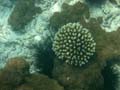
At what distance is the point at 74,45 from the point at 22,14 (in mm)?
1851

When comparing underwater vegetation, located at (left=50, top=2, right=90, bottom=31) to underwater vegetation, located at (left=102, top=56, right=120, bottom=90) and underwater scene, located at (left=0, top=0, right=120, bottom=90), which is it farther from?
underwater vegetation, located at (left=102, top=56, right=120, bottom=90)

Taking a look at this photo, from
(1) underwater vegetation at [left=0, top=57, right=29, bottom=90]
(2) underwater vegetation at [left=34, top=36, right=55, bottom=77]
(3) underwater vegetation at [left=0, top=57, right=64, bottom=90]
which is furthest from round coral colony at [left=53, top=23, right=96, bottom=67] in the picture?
(1) underwater vegetation at [left=0, top=57, right=29, bottom=90]

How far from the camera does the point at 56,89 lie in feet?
19.5

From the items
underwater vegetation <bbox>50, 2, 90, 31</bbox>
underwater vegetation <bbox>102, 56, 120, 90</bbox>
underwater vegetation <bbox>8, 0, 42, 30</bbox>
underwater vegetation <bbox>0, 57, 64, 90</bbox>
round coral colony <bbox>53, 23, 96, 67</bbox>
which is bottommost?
underwater vegetation <bbox>102, 56, 120, 90</bbox>

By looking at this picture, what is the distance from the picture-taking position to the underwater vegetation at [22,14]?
7.24 m

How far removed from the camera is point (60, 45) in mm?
6359

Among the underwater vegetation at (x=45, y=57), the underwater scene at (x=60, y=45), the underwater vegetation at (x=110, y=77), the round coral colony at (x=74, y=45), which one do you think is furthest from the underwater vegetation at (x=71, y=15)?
the underwater vegetation at (x=110, y=77)

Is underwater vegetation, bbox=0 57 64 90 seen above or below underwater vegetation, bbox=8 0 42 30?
below

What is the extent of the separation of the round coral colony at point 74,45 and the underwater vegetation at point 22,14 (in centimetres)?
130

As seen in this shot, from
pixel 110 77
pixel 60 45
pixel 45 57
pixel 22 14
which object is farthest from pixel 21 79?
pixel 22 14

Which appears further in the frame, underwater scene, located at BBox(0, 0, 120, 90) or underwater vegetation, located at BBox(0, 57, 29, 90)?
underwater scene, located at BBox(0, 0, 120, 90)

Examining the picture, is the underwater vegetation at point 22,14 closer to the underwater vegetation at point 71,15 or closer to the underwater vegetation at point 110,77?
the underwater vegetation at point 71,15

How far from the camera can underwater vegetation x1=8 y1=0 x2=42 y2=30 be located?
23.8ft

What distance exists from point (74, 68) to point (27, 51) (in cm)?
137
